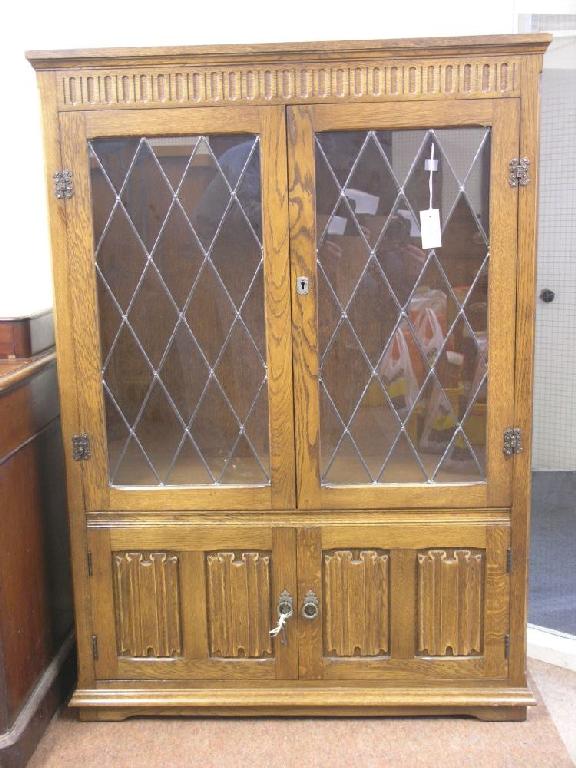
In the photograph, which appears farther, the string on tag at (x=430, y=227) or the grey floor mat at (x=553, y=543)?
the grey floor mat at (x=553, y=543)

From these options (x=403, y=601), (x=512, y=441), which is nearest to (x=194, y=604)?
(x=403, y=601)

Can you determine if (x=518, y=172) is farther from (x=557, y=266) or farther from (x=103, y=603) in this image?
(x=103, y=603)

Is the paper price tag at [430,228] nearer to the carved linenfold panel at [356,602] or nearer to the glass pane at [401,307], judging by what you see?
the glass pane at [401,307]

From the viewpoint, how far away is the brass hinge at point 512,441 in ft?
5.97

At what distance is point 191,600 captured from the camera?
6.31 feet

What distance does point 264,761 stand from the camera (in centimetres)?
181

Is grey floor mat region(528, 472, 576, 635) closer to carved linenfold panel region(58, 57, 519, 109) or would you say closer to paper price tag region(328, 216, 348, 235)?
paper price tag region(328, 216, 348, 235)

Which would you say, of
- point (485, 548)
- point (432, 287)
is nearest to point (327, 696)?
point (485, 548)

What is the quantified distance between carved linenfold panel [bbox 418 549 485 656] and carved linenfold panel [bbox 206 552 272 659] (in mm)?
371

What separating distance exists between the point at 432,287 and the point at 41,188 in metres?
1.19

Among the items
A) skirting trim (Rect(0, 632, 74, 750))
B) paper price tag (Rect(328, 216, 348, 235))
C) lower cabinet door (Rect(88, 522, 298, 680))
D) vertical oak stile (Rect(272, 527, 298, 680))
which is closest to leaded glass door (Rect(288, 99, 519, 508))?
paper price tag (Rect(328, 216, 348, 235))

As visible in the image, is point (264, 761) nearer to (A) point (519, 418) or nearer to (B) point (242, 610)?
(B) point (242, 610)

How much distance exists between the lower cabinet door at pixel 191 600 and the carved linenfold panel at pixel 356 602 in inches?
3.6

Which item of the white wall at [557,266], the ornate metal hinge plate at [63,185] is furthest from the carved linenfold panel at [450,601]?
the ornate metal hinge plate at [63,185]
